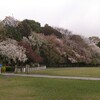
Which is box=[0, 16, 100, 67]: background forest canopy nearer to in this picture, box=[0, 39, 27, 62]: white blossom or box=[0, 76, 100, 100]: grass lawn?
box=[0, 39, 27, 62]: white blossom

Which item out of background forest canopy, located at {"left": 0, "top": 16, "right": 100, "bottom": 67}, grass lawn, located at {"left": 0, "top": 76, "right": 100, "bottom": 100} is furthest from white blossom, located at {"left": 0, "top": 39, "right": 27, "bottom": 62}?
grass lawn, located at {"left": 0, "top": 76, "right": 100, "bottom": 100}

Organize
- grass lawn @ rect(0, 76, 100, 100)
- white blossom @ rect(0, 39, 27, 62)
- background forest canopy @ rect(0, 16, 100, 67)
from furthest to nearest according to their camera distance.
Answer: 1. background forest canopy @ rect(0, 16, 100, 67)
2. white blossom @ rect(0, 39, 27, 62)
3. grass lawn @ rect(0, 76, 100, 100)

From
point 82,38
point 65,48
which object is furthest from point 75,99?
point 82,38

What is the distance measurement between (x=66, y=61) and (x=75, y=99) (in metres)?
80.7

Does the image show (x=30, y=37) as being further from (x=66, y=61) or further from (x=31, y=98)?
(x=31, y=98)

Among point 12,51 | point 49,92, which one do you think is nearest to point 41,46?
point 12,51

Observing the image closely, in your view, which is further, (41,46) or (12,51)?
(41,46)

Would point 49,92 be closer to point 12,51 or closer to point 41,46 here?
point 12,51

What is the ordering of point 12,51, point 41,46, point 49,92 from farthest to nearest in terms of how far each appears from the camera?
1. point 41,46
2. point 12,51
3. point 49,92

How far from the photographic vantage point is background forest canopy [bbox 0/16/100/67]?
61.2 meters

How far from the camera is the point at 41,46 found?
271 feet

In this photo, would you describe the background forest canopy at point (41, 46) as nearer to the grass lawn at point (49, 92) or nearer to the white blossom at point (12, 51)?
the white blossom at point (12, 51)

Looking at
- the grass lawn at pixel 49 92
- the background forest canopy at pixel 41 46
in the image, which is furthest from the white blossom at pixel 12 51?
the grass lawn at pixel 49 92

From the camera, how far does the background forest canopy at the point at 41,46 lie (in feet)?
201
